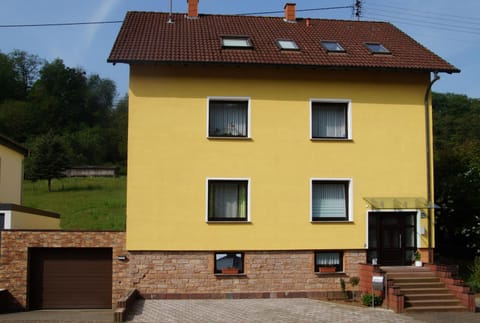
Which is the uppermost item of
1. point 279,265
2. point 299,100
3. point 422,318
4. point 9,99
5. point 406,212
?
point 9,99

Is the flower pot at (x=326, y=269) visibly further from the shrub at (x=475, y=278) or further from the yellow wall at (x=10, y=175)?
the yellow wall at (x=10, y=175)

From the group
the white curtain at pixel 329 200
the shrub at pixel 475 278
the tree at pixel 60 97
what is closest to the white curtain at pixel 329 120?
the white curtain at pixel 329 200

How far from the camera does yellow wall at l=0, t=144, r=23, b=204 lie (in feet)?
75.9

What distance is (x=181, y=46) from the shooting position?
58.1 ft

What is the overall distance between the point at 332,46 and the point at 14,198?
15728 millimetres

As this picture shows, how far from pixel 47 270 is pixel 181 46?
852 cm

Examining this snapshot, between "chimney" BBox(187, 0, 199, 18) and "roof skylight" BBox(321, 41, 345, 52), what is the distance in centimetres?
527

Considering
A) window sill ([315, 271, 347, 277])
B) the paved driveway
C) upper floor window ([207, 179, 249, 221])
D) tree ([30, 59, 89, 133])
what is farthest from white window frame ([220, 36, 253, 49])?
tree ([30, 59, 89, 133])

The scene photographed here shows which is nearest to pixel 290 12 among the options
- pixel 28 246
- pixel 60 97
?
pixel 28 246

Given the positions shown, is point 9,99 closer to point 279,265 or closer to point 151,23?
point 151,23

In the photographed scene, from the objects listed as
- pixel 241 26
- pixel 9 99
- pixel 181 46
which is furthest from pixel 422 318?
pixel 9 99

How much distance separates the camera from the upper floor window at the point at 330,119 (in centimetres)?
1770

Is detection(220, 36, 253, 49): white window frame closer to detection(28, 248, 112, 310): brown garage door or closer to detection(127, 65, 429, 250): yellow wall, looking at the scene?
detection(127, 65, 429, 250): yellow wall

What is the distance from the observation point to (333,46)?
743 inches
